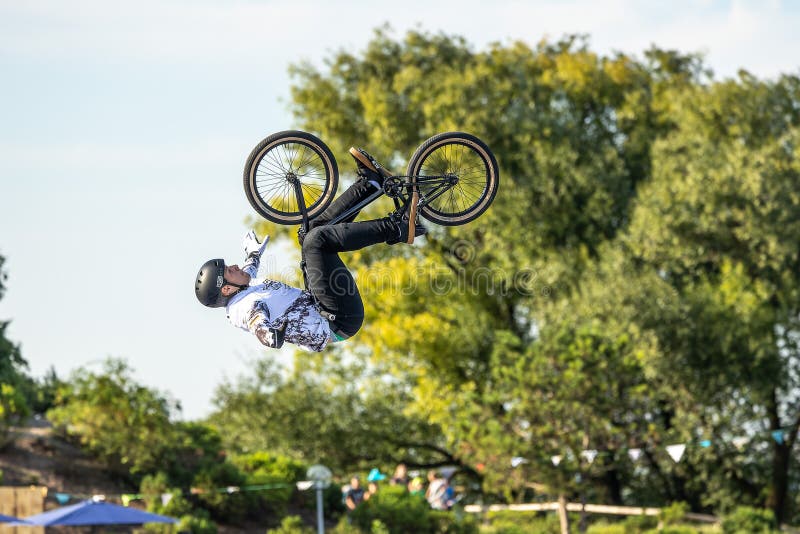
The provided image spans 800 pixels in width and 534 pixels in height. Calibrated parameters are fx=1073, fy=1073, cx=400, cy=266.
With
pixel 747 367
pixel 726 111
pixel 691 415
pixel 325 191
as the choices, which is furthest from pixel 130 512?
pixel 726 111

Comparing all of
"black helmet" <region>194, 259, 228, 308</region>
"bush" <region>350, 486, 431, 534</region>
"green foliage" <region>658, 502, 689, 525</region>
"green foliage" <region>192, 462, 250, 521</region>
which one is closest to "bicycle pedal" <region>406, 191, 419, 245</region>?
"black helmet" <region>194, 259, 228, 308</region>

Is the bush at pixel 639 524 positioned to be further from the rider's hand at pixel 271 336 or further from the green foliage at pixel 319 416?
the rider's hand at pixel 271 336

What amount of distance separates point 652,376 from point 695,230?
14.9 feet

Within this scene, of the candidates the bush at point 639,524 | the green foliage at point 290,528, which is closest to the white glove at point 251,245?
the green foliage at point 290,528

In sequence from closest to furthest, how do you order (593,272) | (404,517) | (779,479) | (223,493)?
(404,517)
(223,493)
(593,272)
(779,479)

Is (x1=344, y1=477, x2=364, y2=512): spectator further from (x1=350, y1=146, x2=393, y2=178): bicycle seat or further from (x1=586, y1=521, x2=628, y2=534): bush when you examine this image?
(x1=350, y1=146, x2=393, y2=178): bicycle seat

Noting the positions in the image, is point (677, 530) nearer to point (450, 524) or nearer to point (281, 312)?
point (450, 524)

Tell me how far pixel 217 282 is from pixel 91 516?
39.7 ft

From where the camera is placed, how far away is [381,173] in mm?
7543

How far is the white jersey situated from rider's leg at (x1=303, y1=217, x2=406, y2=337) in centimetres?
10

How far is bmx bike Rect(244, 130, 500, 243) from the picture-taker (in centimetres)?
727

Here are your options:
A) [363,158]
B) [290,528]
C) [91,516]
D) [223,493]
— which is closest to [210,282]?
[363,158]

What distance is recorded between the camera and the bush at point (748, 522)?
25.0m

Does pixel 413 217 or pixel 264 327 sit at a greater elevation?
pixel 413 217
